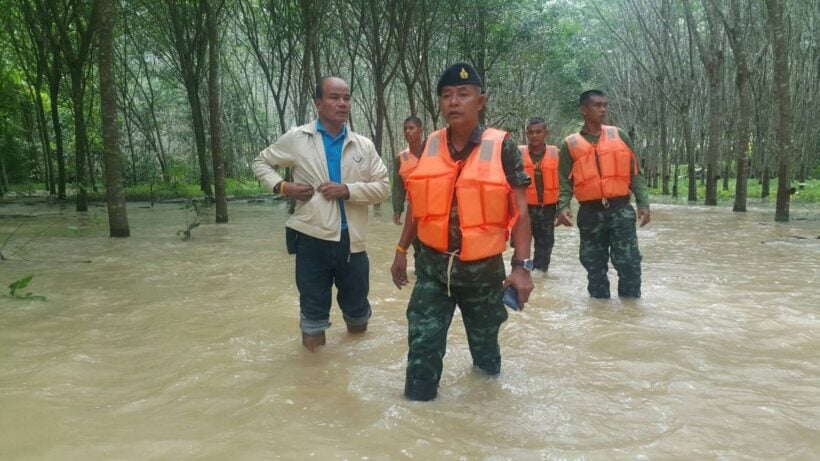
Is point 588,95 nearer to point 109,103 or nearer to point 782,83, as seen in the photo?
point 782,83

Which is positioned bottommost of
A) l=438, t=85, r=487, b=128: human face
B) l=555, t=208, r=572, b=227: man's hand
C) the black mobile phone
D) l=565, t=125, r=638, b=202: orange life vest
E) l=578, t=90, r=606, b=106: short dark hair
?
the black mobile phone

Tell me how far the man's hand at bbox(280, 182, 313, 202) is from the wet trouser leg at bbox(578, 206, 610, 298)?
272 centimetres

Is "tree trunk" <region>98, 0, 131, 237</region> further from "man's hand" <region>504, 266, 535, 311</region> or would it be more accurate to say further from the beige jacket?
"man's hand" <region>504, 266, 535, 311</region>

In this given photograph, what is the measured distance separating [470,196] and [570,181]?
2807mm

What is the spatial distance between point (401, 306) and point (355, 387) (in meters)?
2.01

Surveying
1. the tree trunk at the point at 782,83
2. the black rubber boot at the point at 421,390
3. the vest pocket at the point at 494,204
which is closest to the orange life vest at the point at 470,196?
Result: the vest pocket at the point at 494,204

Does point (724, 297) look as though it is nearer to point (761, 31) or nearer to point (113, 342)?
point (113, 342)

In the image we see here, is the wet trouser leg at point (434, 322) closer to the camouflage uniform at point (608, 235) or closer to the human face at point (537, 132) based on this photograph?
the camouflage uniform at point (608, 235)

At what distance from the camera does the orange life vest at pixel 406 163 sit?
6.00 m

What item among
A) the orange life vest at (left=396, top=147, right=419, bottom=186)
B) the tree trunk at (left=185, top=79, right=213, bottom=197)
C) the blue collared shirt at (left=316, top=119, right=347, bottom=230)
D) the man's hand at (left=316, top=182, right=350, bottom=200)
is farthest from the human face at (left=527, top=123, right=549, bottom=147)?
the tree trunk at (left=185, top=79, right=213, bottom=197)

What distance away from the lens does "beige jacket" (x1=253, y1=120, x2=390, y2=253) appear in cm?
355

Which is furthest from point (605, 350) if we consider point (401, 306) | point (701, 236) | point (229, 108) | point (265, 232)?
point (229, 108)

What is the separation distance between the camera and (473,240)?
2.77 meters

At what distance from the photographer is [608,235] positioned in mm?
5113
